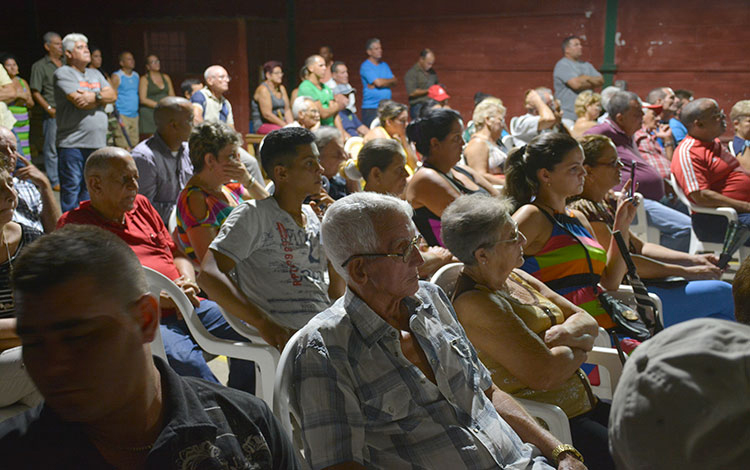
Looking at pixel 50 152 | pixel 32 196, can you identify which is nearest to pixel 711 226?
pixel 32 196

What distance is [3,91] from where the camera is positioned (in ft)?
20.8

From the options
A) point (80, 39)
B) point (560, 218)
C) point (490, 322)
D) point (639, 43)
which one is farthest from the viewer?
point (639, 43)

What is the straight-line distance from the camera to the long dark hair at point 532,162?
2998mm

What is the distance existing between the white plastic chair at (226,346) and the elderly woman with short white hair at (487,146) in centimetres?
321

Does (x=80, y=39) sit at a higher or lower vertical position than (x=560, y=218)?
higher

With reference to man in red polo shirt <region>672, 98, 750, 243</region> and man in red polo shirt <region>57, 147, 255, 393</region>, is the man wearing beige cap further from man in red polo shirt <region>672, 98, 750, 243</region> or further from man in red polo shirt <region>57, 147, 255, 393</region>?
man in red polo shirt <region>672, 98, 750, 243</region>

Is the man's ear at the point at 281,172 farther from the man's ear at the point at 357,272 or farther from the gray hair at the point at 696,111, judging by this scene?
the gray hair at the point at 696,111

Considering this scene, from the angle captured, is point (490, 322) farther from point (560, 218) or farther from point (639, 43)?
point (639, 43)

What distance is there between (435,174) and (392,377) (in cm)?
221

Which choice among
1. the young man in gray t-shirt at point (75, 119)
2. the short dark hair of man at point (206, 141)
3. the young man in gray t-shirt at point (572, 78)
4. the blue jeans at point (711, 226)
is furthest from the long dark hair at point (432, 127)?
the young man in gray t-shirt at point (572, 78)

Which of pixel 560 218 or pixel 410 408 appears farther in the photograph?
pixel 560 218

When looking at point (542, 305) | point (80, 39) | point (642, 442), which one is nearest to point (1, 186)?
point (542, 305)

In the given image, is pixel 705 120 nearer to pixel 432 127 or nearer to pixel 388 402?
pixel 432 127

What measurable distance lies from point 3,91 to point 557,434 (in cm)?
600
